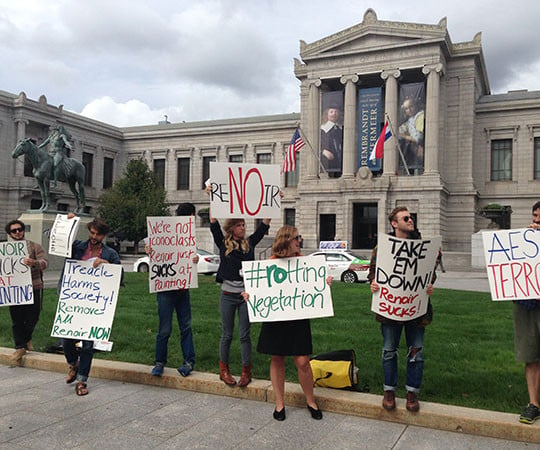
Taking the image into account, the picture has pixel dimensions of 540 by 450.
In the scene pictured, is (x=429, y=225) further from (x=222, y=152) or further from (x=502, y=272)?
(x=502, y=272)

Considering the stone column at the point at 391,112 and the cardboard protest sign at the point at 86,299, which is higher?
the stone column at the point at 391,112

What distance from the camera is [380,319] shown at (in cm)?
524

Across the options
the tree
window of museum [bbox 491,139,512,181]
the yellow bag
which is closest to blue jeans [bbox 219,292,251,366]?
the yellow bag

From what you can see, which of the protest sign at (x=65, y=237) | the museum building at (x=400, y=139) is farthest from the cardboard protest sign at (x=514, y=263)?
the museum building at (x=400, y=139)

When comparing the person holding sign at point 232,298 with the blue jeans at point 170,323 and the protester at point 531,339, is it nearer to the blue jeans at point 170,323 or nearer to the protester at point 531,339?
the blue jeans at point 170,323

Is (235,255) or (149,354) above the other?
(235,255)

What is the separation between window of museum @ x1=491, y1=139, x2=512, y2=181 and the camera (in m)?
43.9

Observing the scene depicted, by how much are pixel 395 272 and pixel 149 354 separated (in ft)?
13.5

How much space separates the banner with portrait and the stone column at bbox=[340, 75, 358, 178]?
515 mm

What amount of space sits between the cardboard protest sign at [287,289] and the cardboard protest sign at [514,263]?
164 cm

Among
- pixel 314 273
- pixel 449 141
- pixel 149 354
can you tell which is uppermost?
pixel 449 141

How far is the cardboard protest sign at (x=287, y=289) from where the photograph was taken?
5.33m

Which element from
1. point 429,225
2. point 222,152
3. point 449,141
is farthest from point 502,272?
point 222,152

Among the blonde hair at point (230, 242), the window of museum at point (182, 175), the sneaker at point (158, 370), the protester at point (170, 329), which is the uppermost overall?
the window of museum at point (182, 175)
